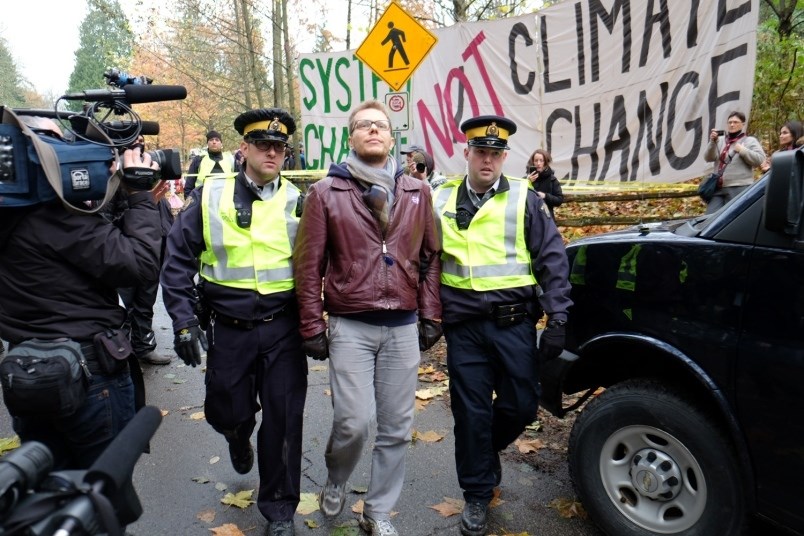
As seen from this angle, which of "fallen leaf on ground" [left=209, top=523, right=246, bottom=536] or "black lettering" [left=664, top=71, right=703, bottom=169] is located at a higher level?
"black lettering" [left=664, top=71, right=703, bottom=169]

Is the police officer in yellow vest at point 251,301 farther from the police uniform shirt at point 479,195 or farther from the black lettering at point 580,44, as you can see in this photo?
the black lettering at point 580,44

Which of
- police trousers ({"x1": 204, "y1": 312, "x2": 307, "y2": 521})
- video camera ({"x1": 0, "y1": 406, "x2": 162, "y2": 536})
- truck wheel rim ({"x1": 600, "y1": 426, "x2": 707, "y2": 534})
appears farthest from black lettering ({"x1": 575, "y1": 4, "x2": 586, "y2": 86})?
video camera ({"x1": 0, "y1": 406, "x2": 162, "y2": 536})

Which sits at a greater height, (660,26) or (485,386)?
(660,26)

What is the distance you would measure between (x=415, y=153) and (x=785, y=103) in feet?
22.3

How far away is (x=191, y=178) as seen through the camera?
827 centimetres

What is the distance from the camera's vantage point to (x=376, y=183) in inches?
115

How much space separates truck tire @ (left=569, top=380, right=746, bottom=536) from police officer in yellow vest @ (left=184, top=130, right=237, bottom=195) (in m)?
6.07

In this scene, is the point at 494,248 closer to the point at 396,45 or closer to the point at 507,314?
the point at 507,314

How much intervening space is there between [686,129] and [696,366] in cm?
613

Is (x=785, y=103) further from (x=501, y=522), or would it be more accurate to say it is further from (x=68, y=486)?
(x=68, y=486)

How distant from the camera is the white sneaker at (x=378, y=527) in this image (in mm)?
2941

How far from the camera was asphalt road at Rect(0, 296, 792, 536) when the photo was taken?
3119 millimetres

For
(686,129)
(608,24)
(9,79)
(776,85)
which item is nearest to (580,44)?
(608,24)

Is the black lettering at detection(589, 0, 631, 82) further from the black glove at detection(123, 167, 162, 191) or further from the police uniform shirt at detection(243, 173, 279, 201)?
the black glove at detection(123, 167, 162, 191)
